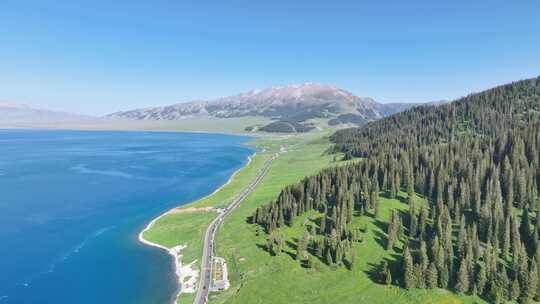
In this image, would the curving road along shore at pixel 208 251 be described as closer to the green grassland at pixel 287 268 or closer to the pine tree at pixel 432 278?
the green grassland at pixel 287 268

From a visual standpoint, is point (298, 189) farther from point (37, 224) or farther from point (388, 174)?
point (37, 224)

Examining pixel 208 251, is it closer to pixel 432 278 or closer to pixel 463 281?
pixel 432 278

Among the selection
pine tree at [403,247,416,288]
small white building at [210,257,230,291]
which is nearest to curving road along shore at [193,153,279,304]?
small white building at [210,257,230,291]

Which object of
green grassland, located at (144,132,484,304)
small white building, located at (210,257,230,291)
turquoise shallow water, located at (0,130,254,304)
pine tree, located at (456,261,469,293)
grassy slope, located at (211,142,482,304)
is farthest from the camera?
turquoise shallow water, located at (0,130,254,304)

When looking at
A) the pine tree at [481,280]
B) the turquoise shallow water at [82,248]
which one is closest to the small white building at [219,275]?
the turquoise shallow water at [82,248]

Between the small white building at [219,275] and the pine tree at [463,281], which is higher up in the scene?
the pine tree at [463,281]

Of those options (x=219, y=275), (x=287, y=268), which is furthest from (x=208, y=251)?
(x=287, y=268)

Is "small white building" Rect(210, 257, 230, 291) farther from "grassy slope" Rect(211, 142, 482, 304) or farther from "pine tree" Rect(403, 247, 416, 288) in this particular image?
"pine tree" Rect(403, 247, 416, 288)

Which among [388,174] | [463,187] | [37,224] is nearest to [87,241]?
[37,224]

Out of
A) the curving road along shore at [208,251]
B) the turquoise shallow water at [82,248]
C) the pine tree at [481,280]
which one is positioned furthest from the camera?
the turquoise shallow water at [82,248]

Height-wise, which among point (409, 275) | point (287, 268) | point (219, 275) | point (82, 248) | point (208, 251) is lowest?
point (82, 248)

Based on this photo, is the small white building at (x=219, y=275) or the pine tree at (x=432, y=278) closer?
the pine tree at (x=432, y=278)
